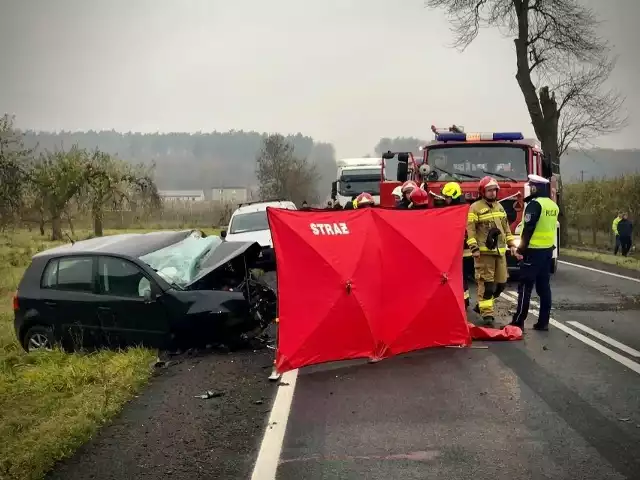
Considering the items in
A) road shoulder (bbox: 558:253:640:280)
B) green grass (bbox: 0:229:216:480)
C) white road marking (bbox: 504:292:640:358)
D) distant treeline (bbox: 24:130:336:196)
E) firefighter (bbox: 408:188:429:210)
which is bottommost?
road shoulder (bbox: 558:253:640:280)

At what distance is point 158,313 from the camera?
7227mm

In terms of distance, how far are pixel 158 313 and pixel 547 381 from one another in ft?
13.6

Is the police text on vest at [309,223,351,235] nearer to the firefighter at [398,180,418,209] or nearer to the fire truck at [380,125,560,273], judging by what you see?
the firefighter at [398,180,418,209]

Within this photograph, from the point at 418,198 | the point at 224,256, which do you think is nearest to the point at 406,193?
the point at 418,198

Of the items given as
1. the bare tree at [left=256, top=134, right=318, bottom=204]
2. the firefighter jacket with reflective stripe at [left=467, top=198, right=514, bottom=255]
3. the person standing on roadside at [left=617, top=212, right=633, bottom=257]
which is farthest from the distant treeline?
the firefighter jacket with reflective stripe at [left=467, top=198, right=514, bottom=255]

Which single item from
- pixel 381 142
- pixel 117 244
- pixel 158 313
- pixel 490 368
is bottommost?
pixel 490 368

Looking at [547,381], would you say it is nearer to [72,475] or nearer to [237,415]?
[237,415]

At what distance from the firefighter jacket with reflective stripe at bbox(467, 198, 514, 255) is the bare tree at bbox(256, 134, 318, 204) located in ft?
151

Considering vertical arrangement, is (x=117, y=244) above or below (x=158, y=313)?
above

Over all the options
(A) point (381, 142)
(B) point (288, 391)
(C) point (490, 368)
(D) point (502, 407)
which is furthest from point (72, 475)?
(A) point (381, 142)

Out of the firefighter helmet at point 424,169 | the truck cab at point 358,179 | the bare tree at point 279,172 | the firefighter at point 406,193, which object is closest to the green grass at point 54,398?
the firefighter at point 406,193

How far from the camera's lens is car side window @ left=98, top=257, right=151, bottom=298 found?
7.34 metres

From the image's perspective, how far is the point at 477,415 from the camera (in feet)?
16.5

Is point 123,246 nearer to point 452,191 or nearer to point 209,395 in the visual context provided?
point 209,395
